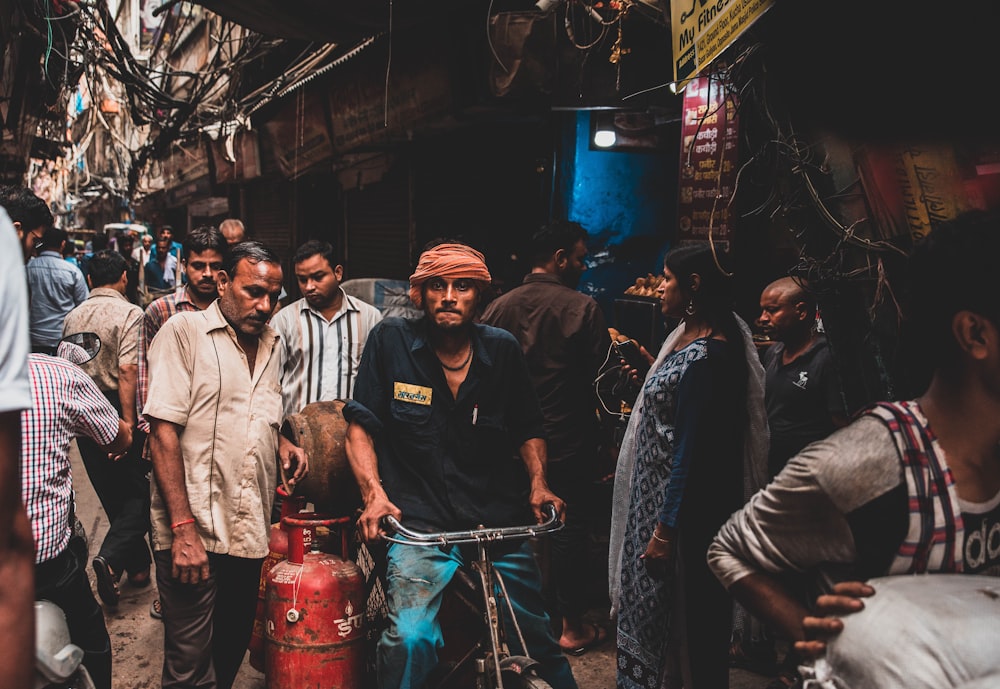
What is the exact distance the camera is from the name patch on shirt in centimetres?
324

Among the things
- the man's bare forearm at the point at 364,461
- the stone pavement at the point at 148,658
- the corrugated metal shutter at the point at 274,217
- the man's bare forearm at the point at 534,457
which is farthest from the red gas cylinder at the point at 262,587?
the corrugated metal shutter at the point at 274,217

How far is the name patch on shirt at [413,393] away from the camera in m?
3.24

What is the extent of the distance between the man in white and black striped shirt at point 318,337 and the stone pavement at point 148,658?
65.4 inches

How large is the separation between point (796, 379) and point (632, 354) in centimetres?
101

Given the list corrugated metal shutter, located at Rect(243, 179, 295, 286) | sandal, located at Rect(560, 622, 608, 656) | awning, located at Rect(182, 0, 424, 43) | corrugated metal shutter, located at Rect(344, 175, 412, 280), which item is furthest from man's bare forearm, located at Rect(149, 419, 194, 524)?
corrugated metal shutter, located at Rect(243, 179, 295, 286)

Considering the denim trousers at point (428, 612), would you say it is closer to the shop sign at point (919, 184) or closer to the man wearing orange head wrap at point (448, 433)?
the man wearing orange head wrap at point (448, 433)

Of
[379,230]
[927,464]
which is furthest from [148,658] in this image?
[379,230]

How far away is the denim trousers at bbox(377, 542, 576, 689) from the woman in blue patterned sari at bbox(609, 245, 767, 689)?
51cm

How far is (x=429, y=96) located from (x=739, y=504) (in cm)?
482

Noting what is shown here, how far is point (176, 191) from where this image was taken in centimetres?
1909

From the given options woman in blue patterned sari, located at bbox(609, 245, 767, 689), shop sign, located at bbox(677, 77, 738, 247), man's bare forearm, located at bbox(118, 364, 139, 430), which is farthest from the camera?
shop sign, located at bbox(677, 77, 738, 247)

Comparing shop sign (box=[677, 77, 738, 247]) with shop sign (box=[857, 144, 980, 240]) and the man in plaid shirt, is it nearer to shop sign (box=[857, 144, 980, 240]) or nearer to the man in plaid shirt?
shop sign (box=[857, 144, 980, 240])

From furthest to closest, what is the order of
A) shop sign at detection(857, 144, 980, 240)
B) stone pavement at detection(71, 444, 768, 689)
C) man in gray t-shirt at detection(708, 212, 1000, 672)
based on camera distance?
stone pavement at detection(71, 444, 768, 689) < shop sign at detection(857, 144, 980, 240) < man in gray t-shirt at detection(708, 212, 1000, 672)

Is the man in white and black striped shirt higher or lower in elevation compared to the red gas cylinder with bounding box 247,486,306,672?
higher
